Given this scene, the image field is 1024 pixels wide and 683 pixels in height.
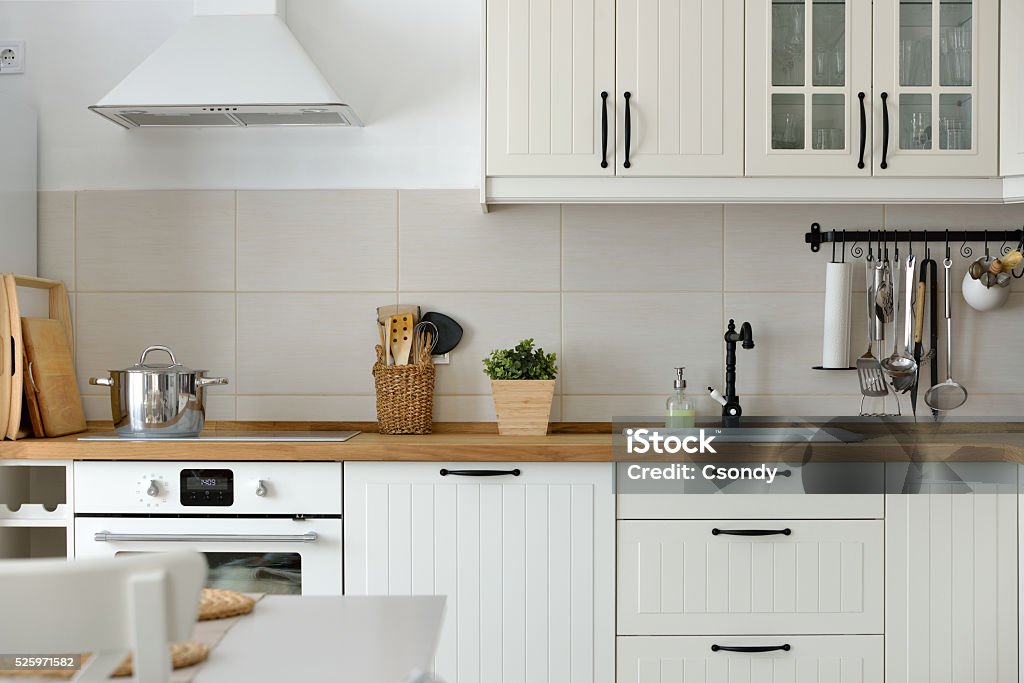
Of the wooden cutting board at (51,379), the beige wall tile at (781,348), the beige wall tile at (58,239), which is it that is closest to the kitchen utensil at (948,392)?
the beige wall tile at (781,348)

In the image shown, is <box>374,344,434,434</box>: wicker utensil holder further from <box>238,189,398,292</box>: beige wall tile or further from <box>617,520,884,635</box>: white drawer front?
<box>617,520,884,635</box>: white drawer front

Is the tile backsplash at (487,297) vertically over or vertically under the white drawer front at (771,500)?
over

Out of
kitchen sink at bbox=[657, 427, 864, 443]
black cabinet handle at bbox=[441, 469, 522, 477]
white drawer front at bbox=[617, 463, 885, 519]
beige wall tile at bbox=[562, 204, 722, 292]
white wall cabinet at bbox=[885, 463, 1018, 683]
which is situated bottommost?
white wall cabinet at bbox=[885, 463, 1018, 683]

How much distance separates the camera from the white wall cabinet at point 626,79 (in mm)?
2596

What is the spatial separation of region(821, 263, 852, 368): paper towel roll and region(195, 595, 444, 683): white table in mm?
1921

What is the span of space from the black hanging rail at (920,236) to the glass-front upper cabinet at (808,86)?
0.36 m

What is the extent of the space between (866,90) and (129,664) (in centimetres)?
237

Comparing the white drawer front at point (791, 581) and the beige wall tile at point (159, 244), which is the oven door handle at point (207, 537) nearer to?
the beige wall tile at point (159, 244)

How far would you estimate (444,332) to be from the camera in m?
2.92

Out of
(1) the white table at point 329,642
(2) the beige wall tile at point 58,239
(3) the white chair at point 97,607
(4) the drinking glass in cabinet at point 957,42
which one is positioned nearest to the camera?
(3) the white chair at point 97,607

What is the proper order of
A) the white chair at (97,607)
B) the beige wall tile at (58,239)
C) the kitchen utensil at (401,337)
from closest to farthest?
the white chair at (97,607)
the kitchen utensil at (401,337)
the beige wall tile at (58,239)

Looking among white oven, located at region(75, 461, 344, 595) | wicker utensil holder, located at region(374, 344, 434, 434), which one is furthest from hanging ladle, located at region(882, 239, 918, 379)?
white oven, located at region(75, 461, 344, 595)

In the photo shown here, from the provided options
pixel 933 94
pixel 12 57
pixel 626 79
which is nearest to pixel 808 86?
pixel 933 94

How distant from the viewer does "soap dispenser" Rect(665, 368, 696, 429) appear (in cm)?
278
